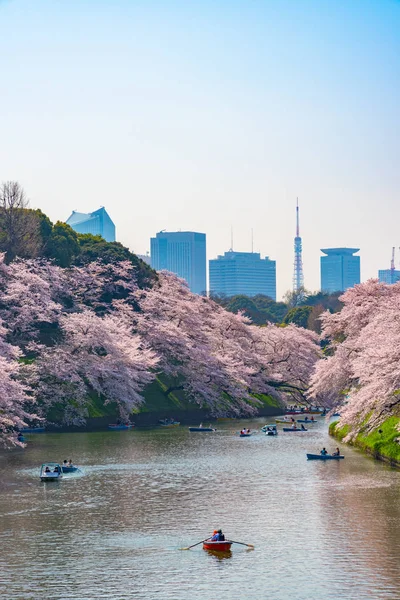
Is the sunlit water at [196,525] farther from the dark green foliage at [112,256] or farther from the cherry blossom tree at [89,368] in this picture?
the dark green foliage at [112,256]

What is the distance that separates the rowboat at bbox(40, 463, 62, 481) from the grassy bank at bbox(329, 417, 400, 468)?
65.5 ft

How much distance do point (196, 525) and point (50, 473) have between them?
14.7 m

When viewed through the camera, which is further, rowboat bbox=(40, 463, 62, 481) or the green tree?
the green tree

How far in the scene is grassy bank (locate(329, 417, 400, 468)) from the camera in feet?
194

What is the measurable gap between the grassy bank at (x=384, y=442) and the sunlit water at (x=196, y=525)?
1129mm

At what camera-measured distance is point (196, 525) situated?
4178 centimetres

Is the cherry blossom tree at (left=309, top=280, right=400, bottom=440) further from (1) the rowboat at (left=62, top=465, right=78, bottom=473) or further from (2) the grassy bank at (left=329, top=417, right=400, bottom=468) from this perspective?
(1) the rowboat at (left=62, top=465, right=78, bottom=473)

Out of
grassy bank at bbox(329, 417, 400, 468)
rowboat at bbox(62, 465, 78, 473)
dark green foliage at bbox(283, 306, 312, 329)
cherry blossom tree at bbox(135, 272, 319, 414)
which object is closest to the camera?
rowboat at bbox(62, 465, 78, 473)

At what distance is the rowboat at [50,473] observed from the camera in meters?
53.7

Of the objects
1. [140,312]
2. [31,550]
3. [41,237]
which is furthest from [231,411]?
[31,550]

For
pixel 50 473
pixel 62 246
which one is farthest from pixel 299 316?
pixel 50 473

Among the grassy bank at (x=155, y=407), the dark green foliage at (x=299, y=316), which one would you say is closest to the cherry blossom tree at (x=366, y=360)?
the grassy bank at (x=155, y=407)

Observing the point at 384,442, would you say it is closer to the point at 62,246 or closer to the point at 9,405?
the point at 9,405

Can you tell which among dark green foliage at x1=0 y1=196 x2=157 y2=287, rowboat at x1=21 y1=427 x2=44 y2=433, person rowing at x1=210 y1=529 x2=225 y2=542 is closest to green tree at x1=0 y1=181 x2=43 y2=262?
dark green foliage at x1=0 y1=196 x2=157 y2=287
